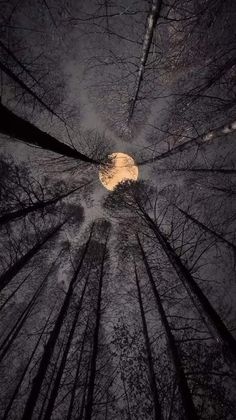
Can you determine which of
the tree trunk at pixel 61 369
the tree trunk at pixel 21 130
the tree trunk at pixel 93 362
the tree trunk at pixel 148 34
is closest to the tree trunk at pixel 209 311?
the tree trunk at pixel 21 130

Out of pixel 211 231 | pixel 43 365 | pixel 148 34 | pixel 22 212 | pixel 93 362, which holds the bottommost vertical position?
pixel 43 365

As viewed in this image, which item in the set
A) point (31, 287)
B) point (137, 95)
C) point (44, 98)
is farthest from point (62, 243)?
point (137, 95)

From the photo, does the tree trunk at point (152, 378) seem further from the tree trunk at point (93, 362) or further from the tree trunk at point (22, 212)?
the tree trunk at point (22, 212)

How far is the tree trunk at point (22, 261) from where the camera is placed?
9203 millimetres

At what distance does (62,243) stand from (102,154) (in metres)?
5.33

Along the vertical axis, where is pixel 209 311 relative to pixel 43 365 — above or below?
below

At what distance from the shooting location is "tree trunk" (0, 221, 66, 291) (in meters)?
9.20

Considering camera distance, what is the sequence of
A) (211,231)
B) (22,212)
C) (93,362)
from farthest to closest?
(211,231) < (93,362) < (22,212)

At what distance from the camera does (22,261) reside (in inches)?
407

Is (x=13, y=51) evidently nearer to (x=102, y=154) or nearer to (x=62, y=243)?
(x=102, y=154)

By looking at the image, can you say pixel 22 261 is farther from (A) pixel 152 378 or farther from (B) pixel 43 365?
(A) pixel 152 378

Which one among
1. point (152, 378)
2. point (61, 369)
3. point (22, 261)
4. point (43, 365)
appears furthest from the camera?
point (61, 369)

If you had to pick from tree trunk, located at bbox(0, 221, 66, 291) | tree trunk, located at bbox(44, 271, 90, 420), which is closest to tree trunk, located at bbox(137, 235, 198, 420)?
tree trunk, located at bbox(44, 271, 90, 420)

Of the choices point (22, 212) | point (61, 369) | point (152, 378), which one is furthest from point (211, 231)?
point (61, 369)
